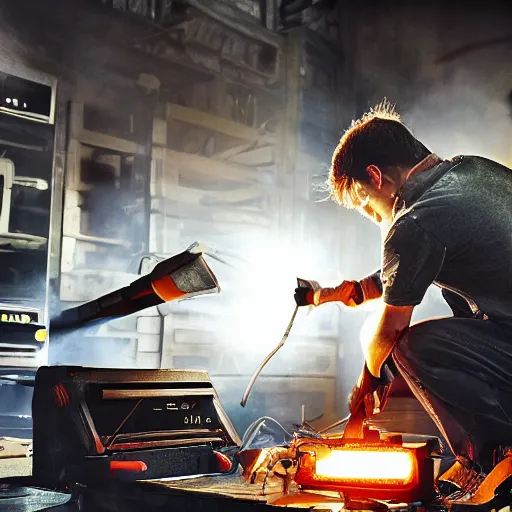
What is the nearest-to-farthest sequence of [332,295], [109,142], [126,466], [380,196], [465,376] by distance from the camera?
[126,466] < [465,376] < [380,196] < [332,295] < [109,142]

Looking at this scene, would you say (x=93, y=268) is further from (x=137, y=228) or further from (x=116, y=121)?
(x=116, y=121)

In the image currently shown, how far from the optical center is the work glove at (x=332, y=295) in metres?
3.10

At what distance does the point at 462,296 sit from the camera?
280 cm

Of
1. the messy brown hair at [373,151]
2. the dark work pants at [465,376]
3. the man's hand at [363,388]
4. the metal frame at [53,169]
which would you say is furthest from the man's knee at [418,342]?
the metal frame at [53,169]

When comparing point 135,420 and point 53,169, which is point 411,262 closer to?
point 135,420

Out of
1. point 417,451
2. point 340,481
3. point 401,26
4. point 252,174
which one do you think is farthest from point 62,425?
point 401,26

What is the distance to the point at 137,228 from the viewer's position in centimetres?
413

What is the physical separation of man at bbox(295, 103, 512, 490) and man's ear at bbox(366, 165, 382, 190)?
0.47 feet

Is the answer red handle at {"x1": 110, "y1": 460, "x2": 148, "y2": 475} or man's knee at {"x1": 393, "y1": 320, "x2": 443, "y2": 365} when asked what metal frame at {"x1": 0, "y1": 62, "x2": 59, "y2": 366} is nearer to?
red handle at {"x1": 110, "y1": 460, "x2": 148, "y2": 475}

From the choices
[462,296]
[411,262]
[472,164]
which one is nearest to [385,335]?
[411,262]

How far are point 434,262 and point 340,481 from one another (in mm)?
Result: 861

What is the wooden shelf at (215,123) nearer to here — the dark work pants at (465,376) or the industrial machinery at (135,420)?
the industrial machinery at (135,420)

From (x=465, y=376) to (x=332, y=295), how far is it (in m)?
0.76

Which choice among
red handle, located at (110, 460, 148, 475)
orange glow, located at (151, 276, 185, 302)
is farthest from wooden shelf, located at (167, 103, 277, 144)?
red handle, located at (110, 460, 148, 475)
